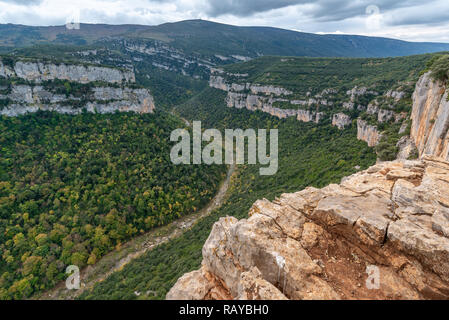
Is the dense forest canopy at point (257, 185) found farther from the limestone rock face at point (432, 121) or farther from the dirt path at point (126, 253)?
the limestone rock face at point (432, 121)

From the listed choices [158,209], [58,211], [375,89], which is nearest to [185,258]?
[158,209]

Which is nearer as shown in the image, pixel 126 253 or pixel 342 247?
pixel 342 247

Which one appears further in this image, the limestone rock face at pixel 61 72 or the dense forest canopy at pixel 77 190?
the limestone rock face at pixel 61 72

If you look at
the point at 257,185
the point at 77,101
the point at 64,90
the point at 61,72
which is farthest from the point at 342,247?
the point at 61,72

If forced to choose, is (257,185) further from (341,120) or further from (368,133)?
(341,120)

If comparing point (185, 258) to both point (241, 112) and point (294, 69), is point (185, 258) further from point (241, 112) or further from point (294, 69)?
point (294, 69)

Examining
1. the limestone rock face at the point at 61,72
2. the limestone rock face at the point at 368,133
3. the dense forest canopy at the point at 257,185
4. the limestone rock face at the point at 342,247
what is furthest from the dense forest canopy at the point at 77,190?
the limestone rock face at the point at 368,133
